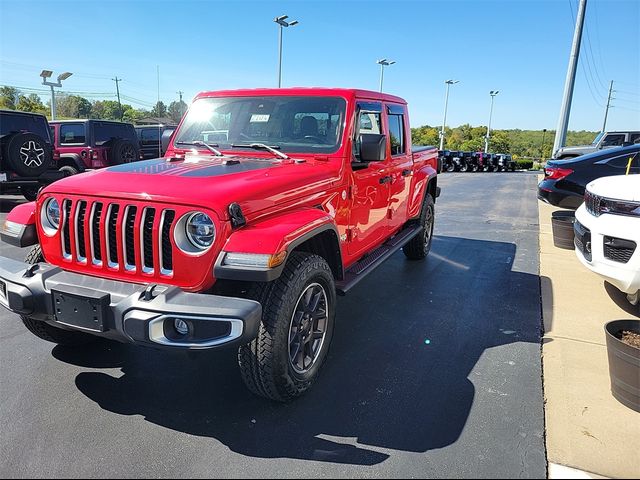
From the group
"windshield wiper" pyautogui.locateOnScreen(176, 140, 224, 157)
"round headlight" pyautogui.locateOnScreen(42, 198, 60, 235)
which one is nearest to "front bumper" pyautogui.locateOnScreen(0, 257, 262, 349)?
"round headlight" pyautogui.locateOnScreen(42, 198, 60, 235)

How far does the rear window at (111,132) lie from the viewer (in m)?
11.3

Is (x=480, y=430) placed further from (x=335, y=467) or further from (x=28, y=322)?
(x=28, y=322)

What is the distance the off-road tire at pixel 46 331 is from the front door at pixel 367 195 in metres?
2.20

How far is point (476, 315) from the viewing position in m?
4.30

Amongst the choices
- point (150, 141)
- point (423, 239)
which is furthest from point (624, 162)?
point (150, 141)

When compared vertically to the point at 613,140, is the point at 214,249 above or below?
below

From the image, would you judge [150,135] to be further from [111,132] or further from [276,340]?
[276,340]

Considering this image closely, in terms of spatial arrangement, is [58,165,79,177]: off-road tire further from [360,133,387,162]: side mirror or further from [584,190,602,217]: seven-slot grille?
[584,190,602,217]: seven-slot grille

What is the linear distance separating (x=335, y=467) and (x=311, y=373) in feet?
2.27

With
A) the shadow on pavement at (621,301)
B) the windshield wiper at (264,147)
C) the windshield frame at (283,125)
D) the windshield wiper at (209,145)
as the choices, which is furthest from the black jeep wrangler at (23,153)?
the shadow on pavement at (621,301)

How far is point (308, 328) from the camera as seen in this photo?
2895 mm

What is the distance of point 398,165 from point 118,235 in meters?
3.10

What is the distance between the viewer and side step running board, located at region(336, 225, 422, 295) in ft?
11.5

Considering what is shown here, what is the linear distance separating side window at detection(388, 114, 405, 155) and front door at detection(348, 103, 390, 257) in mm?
354
